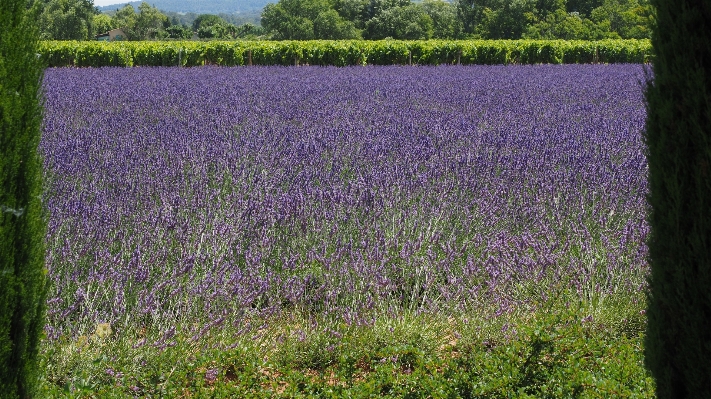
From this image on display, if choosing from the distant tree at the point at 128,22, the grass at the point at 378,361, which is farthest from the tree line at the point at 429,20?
the grass at the point at 378,361

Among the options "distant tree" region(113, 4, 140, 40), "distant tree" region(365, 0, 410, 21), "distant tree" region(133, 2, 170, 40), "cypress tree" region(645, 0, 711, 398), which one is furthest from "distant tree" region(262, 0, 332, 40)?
"cypress tree" region(645, 0, 711, 398)

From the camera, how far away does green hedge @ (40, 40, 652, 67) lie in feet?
74.1

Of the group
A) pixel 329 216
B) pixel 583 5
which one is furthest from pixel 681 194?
pixel 583 5

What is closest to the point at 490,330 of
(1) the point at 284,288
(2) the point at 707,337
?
(1) the point at 284,288

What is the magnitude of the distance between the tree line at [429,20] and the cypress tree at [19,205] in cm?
3954

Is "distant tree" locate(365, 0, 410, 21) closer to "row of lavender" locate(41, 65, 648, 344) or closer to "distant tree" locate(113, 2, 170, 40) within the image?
"distant tree" locate(113, 2, 170, 40)

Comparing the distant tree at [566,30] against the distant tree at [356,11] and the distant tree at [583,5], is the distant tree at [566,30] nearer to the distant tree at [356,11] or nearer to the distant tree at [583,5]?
the distant tree at [583,5]

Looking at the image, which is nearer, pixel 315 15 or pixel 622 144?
pixel 622 144

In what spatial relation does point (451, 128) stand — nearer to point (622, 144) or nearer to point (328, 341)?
point (622, 144)

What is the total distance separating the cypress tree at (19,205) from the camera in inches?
75.6

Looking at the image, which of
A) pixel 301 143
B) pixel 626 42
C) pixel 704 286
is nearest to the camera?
pixel 704 286

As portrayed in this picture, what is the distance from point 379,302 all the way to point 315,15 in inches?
2302

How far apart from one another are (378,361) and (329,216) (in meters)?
1.33

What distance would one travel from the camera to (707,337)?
5.64 ft
